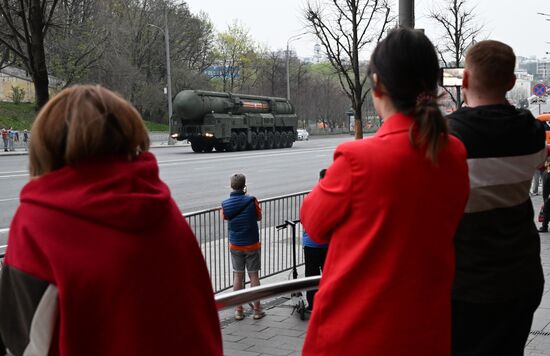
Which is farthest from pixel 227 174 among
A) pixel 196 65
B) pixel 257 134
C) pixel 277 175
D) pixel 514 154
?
pixel 196 65

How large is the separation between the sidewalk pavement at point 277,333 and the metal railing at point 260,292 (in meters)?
2.51

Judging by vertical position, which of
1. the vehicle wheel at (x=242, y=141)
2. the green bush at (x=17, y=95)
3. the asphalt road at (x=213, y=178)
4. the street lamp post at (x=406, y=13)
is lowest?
the asphalt road at (x=213, y=178)

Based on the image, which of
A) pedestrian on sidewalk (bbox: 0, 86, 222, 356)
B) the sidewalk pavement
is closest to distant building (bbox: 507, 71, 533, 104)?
the sidewalk pavement

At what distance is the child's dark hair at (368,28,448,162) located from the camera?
2309 millimetres

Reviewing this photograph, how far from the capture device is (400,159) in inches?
88.3

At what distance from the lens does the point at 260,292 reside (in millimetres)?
3504

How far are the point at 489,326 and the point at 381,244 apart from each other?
0.97 metres

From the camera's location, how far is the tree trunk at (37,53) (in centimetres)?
624

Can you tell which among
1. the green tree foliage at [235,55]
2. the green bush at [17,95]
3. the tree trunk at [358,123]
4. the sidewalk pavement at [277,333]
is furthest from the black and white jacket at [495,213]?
the green tree foliage at [235,55]

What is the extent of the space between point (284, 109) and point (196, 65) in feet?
91.6

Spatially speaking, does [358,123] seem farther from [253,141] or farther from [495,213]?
[253,141]

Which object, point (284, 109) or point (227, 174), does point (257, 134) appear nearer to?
point (284, 109)

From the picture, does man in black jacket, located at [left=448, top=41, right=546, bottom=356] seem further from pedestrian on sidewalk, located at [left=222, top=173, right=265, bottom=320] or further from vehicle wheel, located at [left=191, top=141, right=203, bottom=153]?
vehicle wheel, located at [left=191, top=141, right=203, bottom=153]

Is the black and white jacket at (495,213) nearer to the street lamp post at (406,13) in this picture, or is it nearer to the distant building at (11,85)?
the street lamp post at (406,13)
